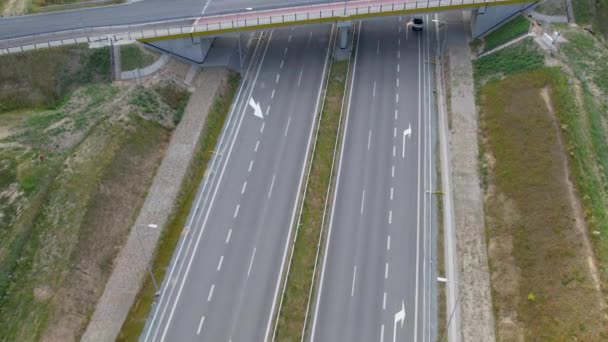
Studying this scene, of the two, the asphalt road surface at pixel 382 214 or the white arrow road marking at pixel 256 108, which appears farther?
the white arrow road marking at pixel 256 108

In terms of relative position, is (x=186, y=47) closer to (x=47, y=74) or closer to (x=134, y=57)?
(x=134, y=57)

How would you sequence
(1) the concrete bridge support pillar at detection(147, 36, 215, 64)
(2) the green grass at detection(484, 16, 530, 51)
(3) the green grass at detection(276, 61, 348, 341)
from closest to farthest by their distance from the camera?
(3) the green grass at detection(276, 61, 348, 341) < (1) the concrete bridge support pillar at detection(147, 36, 215, 64) < (2) the green grass at detection(484, 16, 530, 51)

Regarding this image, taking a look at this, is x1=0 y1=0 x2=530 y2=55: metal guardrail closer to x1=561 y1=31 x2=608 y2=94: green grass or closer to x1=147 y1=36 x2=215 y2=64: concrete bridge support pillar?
x1=147 y1=36 x2=215 y2=64: concrete bridge support pillar

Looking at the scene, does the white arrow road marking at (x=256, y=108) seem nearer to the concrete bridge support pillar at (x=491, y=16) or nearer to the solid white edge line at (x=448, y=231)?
the solid white edge line at (x=448, y=231)

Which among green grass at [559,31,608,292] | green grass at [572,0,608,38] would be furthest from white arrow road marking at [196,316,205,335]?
green grass at [572,0,608,38]

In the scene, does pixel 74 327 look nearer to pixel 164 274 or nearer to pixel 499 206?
pixel 164 274

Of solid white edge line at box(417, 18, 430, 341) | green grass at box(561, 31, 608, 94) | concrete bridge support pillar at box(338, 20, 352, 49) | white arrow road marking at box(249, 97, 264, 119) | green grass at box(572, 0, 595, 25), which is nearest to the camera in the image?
solid white edge line at box(417, 18, 430, 341)

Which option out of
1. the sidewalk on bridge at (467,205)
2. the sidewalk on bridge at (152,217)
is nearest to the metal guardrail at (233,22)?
the sidewalk on bridge at (152,217)
